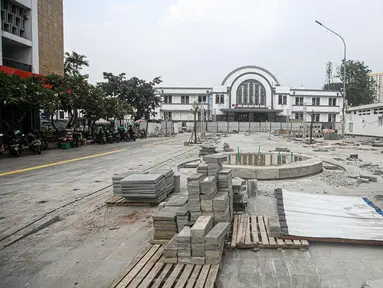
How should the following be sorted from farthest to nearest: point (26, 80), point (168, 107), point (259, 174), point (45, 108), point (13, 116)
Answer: point (168, 107) < point (13, 116) < point (45, 108) < point (26, 80) < point (259, 174)

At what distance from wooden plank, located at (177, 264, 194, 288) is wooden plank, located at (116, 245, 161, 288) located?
20.9 inches

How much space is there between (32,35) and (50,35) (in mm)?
2467

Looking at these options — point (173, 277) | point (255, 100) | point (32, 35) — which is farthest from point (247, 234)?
point (255, 100)

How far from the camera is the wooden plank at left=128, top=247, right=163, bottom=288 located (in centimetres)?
331

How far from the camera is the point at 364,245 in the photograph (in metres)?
4.44

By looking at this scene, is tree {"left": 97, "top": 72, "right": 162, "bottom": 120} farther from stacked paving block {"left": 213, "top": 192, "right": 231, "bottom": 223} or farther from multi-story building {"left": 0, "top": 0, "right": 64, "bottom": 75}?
stacked paving block {"left": 213, "top": 192, "right": 231, "bottom": 223}

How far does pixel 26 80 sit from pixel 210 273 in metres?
16.2

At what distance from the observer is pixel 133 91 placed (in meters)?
42.4

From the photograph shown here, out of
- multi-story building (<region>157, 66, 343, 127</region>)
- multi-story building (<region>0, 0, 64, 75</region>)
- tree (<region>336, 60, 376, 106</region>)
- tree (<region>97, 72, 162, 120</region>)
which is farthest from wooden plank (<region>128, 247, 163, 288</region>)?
tree (<region>336, 60, 376, 106</region>)

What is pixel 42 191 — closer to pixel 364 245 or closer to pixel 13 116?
pixel 364 245

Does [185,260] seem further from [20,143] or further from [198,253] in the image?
[20,143]

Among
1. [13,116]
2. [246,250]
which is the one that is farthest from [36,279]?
[13,116]

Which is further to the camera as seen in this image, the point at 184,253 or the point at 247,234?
the point at 247,234

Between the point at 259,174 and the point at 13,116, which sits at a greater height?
the point at 13,116
